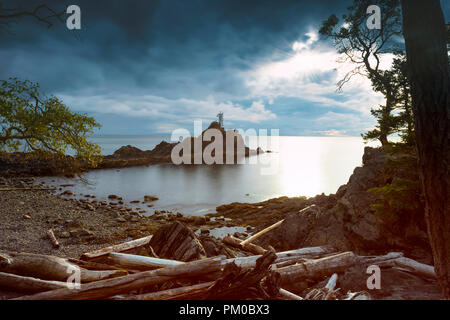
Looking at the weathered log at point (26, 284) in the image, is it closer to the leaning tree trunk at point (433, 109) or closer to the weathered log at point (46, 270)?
the weathered log at point (46, 270)

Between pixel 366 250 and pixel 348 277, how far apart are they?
3.99 m

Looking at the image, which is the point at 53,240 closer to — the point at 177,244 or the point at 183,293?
the point at 177,244

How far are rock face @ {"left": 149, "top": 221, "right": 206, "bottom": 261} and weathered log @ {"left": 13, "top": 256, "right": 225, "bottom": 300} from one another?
5.95 feet

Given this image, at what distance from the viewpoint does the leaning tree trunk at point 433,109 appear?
3717 mm

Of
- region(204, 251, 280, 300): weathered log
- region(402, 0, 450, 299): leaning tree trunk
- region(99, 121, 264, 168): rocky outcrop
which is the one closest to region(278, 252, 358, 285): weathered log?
region(204, 251, 280, 300): weathered log

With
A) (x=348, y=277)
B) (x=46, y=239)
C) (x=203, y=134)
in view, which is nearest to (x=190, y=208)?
(x=46, y=239)

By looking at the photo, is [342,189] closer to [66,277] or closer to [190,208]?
[66,277]

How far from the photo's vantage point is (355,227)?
1000 cm

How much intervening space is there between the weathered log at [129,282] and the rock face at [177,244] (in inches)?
71.4

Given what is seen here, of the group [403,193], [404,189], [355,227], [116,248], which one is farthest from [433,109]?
[116,248]

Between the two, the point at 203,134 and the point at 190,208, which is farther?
the point at 203,134

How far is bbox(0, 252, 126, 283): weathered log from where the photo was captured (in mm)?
5637

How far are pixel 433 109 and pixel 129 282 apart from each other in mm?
6458

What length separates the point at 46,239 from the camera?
13422mm
